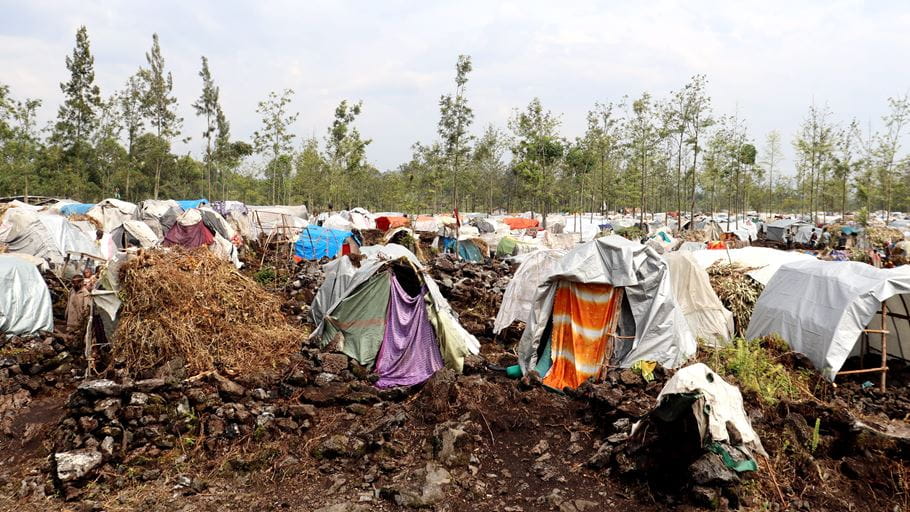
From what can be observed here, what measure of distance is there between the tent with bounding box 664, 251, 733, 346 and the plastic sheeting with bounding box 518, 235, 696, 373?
1487mm

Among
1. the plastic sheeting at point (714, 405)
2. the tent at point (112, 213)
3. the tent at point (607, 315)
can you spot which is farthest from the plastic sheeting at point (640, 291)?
the tent at point (112, 213)

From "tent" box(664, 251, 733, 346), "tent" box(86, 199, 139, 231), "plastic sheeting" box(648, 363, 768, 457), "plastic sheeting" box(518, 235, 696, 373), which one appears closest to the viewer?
"plastic sheeting" box(648, 363, 768, 457)

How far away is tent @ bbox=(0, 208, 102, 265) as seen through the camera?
559 inches

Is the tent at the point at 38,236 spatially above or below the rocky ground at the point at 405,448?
above

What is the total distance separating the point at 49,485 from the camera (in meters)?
5.30

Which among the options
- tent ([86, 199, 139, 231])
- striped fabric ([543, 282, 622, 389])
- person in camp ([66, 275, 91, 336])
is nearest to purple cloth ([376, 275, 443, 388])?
striped fabric ([543, 282, 622, 389])

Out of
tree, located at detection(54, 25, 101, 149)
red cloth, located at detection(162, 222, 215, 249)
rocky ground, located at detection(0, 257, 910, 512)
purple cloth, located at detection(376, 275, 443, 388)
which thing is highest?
tree, located at detection(54, 25, 101, 149)

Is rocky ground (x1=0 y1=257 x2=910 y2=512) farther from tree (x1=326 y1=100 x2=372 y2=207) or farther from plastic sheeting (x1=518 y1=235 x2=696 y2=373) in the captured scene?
tree (x1=326 y1=100 x2=372 y2=207)

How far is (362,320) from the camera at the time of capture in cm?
890

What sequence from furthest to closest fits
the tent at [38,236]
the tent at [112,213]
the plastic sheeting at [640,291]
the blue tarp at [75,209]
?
the blue tarp at [75,209] < the tent at [112,213] < the tent at [38,236] < the plastic sheeting at [640,291]

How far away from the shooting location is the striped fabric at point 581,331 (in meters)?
7.92

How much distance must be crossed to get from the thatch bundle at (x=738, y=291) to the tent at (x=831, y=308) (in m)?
1.11

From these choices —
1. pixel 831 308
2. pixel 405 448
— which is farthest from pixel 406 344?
pixel 831 308

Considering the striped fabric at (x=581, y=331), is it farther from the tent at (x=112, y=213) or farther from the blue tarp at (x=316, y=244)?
the tent at (x=112, y=213)
